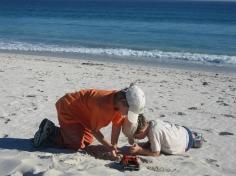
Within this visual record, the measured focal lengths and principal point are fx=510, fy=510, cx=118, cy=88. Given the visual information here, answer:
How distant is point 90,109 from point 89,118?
0.16 meters

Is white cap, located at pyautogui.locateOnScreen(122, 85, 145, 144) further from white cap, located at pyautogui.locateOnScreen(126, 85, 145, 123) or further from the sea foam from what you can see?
the sea foam

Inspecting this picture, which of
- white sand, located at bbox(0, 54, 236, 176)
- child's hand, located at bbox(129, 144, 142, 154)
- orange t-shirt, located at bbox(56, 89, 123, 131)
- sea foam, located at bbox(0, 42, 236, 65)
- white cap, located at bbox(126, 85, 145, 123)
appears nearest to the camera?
white cap, located at bbox(126, 85, 145, 123)

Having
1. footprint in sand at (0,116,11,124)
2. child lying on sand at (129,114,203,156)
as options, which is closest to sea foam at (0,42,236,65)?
footprint in sand at (0,116,11,124)

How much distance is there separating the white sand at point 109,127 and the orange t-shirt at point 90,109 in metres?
0.42

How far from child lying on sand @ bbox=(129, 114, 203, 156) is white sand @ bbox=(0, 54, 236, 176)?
98 mm

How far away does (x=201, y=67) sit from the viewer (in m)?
16.8

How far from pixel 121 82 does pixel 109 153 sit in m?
6.02

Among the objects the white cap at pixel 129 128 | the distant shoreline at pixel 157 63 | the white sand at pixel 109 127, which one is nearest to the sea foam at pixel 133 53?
the distant shoreline at pixel 157 63

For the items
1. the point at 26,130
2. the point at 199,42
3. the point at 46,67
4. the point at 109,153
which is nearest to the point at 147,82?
the point at 46,67

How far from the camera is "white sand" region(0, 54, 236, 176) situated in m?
5.12

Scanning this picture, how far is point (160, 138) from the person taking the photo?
5.69 m

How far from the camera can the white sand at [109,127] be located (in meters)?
5.12

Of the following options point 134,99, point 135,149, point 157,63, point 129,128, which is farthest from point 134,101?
point 157,63

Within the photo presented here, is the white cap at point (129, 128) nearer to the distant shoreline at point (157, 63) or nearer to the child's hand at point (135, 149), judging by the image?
the child's hand at point (135, 149)
